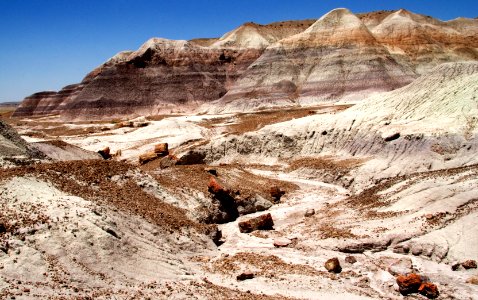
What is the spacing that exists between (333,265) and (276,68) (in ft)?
216

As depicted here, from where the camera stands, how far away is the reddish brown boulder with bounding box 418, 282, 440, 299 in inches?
485

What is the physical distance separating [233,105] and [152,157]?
132 feet

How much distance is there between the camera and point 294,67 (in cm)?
7662

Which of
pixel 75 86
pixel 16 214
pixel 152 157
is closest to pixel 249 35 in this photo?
pixel 75 86

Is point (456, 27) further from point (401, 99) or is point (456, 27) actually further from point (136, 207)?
point (136, 207)

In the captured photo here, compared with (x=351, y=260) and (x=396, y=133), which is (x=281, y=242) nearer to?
(x=351, y=260)

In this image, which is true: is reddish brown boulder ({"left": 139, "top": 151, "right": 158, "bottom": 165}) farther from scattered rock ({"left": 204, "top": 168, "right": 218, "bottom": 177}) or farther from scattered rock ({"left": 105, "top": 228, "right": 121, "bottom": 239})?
scattered rock ({"left": 105, "top": 228, "right": 121, "bottom": 239})

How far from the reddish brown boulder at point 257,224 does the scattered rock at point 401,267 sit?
6.00 metres

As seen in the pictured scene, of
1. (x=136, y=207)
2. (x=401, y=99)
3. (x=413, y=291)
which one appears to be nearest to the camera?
(x=413, y=291)

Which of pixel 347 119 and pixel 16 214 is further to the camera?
pixel 347 119

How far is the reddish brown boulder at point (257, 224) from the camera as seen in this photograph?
18.7 meters

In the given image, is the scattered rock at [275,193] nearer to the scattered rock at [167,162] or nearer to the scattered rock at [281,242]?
the scattered rock at [281,242]

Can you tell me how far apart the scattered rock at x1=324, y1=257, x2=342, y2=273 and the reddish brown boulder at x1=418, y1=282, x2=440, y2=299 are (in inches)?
95.1

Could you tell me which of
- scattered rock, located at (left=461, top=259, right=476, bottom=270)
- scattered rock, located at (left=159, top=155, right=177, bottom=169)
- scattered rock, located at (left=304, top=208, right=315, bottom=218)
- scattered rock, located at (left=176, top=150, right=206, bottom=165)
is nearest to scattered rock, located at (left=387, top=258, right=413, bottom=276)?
scattered rock, located at (left=461, top=259, right=476, bottom=270)
